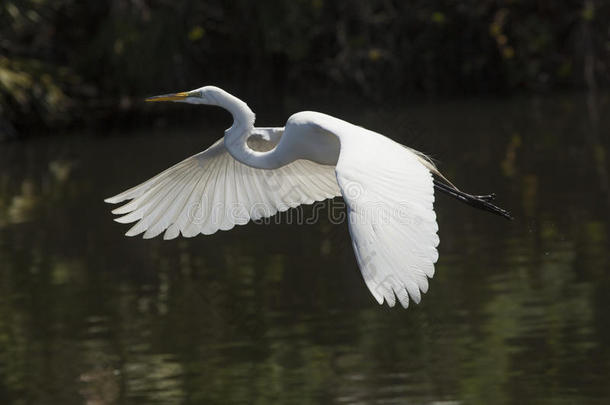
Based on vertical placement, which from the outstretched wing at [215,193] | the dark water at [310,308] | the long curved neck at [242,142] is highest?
the long curved neck at [242,142]

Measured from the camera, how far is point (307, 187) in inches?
208

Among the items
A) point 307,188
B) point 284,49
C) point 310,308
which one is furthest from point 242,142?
point 284,49

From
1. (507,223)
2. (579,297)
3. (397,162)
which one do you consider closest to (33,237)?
(507,223)

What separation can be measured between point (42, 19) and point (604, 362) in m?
12.2

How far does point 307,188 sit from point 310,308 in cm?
188

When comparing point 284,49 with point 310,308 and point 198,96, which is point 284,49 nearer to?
point 310,308

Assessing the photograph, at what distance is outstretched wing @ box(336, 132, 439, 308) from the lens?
3207 millimetres

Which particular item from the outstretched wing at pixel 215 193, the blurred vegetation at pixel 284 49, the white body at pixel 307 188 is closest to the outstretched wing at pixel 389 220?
the white body at pixel 307 188

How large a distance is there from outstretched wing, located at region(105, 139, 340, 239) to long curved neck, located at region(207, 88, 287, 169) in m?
0.18

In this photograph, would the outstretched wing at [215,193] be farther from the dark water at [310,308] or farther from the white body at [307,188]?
the dark water at [310,308]

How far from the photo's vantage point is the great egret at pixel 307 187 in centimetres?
331

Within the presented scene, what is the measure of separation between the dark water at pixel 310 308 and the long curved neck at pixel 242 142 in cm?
129

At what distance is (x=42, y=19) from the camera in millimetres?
16031

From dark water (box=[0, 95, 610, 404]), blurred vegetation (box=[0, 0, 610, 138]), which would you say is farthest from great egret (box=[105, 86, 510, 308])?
blurred vegetation (box=[0, 0, 610, 138])
